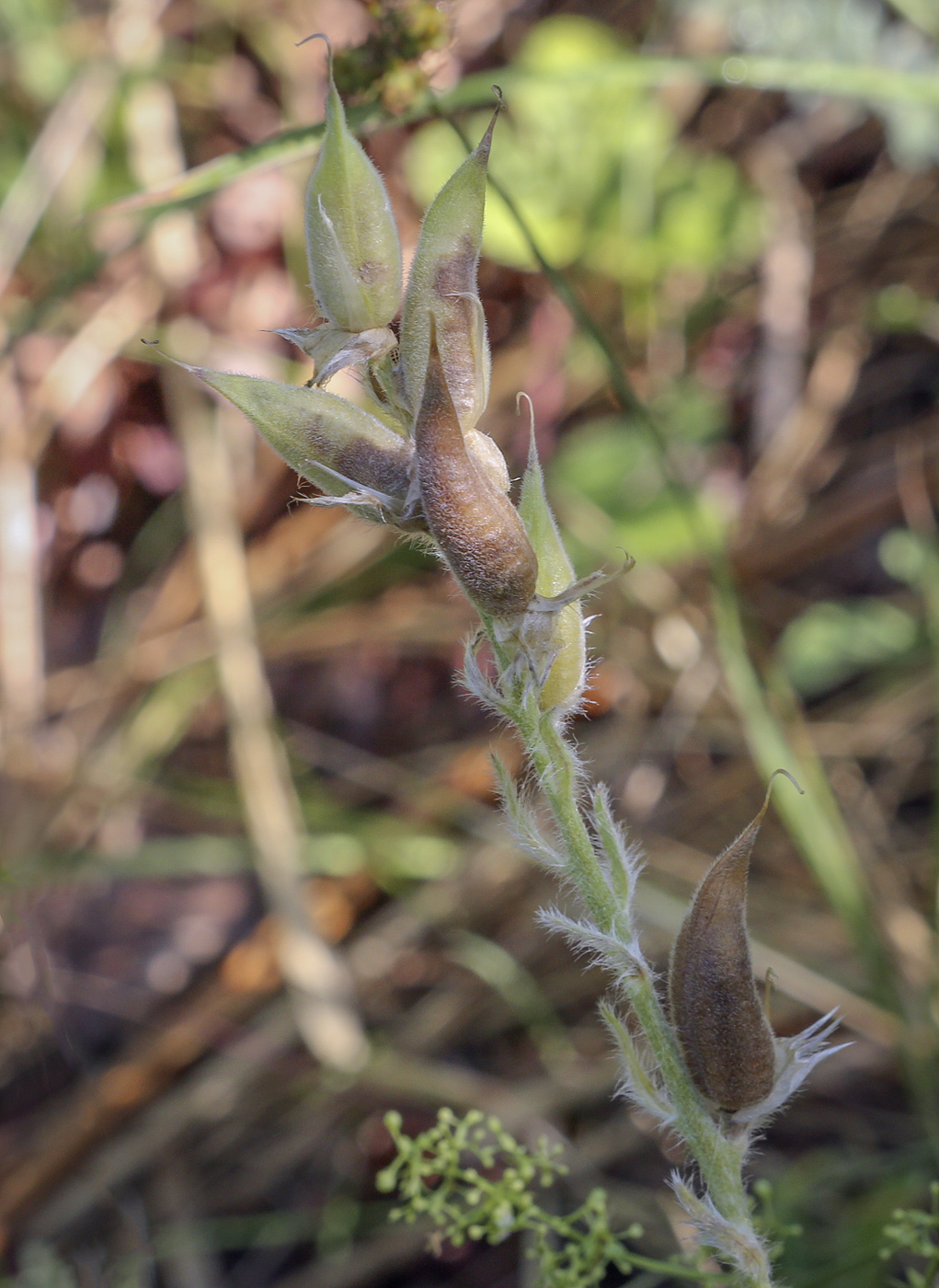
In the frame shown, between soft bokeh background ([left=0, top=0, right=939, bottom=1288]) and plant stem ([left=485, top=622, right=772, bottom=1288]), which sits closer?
plant stem ([left=485, top=622, right=772, bottom=1288])

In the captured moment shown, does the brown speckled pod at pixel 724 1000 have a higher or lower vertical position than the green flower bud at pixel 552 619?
lower

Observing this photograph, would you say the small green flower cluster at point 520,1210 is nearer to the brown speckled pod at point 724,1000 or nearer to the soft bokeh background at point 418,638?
the brown speckled pod at point 724,1000

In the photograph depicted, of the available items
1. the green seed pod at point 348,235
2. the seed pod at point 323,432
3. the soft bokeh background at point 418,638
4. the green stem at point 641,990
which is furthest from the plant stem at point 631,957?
the soft bokeh background at point 418,638

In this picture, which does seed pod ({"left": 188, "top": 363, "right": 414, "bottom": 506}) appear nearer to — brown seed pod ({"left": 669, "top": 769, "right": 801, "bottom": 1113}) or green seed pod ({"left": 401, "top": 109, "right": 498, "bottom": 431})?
green seed pod ({"left": 401, "top": 109, "right": 498, "bottom": 431})

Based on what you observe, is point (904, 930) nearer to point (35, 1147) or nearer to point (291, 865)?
point (291, 865)

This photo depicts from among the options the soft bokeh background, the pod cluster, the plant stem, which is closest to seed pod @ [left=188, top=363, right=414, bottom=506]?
the pod cluster

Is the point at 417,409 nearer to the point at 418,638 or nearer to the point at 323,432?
the point at 323,432

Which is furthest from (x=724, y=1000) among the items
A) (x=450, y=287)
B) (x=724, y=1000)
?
(x=450, y=287)
